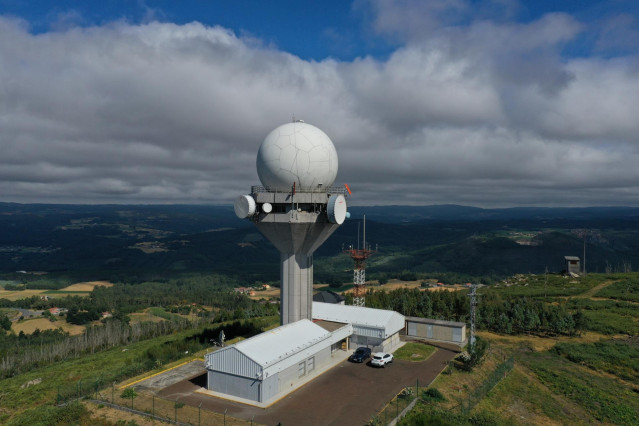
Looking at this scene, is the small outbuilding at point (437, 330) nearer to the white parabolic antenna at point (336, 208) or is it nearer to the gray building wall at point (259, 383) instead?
the gray building wall at point (259, 383)

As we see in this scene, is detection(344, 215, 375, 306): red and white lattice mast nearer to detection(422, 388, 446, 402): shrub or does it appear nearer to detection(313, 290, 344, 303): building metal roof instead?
detection(313, 290, 344, 303): building metal roof

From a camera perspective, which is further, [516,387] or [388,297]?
[388,297]

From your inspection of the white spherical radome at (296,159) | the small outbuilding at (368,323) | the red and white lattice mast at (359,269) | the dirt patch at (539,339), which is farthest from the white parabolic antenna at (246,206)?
the dirt patch at (539,339)

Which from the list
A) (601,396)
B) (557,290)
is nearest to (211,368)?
(601,396)

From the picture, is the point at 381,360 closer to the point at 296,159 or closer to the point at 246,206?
the point at 246,206

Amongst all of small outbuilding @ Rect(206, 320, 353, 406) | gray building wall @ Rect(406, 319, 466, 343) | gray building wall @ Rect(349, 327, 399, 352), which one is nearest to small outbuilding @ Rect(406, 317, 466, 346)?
gray building wall @ Rect(406, 319, 466, 343)

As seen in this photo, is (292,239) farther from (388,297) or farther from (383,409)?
(388,297)
